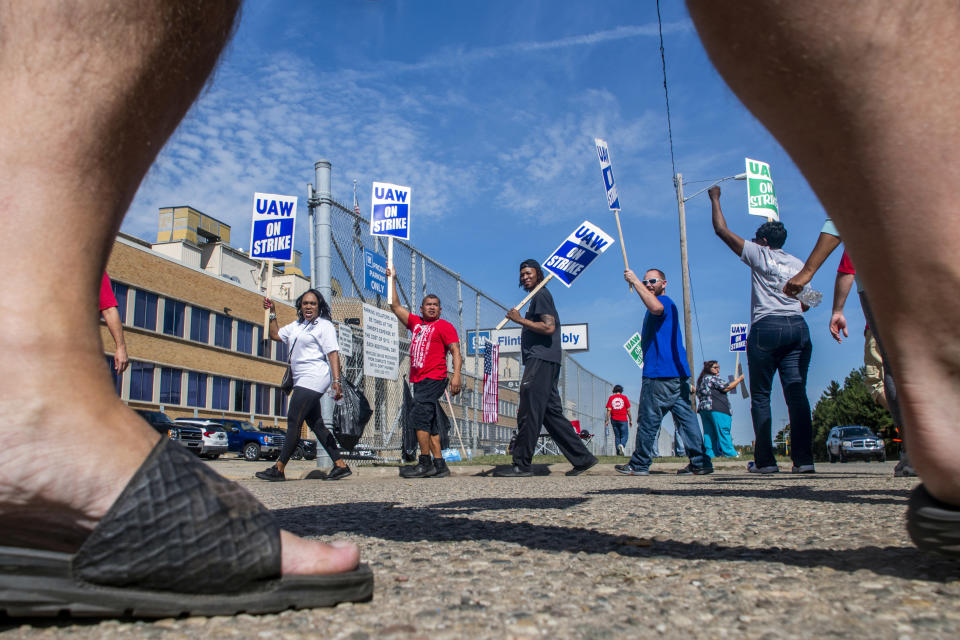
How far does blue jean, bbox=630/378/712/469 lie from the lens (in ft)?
20.8

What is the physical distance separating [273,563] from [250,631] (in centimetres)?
10

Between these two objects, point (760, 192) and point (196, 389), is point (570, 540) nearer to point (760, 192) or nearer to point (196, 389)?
point (760, 192)

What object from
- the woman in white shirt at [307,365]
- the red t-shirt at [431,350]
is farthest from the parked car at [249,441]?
the red t-shirt at [431,350]

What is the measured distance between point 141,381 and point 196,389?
3559 millimetres

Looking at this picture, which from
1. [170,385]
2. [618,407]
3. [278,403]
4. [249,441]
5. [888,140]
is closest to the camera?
[888,140]

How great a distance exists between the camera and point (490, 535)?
5.88 feet

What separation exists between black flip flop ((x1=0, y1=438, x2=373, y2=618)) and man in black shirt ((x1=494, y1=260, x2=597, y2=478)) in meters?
A: 5.34

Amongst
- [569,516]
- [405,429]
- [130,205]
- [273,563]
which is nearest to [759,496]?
[569,516]

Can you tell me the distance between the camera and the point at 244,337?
36.3m

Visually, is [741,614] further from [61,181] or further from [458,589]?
[61,181]

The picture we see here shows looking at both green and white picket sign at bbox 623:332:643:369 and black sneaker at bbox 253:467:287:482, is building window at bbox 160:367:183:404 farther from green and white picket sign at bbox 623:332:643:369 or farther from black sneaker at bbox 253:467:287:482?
black sneaker at bbox 253:467:287:482

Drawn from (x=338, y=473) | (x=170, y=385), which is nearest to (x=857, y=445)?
(x=338, y=473)

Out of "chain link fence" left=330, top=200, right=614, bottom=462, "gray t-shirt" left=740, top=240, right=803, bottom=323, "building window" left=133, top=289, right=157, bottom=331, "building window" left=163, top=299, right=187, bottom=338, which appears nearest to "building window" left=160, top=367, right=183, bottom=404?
"building window" left=163, top=299, right=187, bottom=338

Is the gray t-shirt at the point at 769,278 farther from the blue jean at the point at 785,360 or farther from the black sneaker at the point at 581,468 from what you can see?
the black sneaker at the point at 581,468
